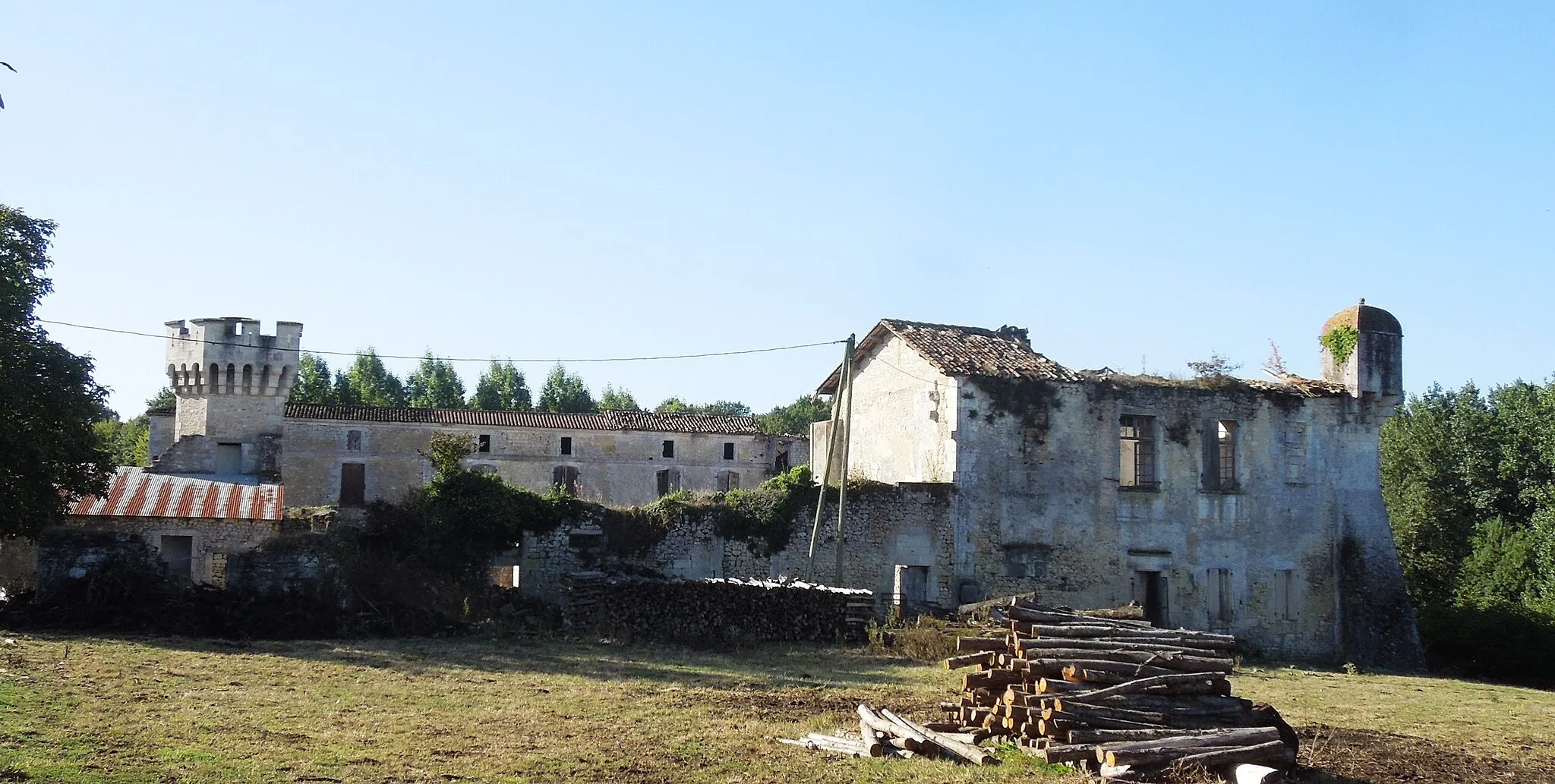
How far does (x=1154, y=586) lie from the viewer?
1038 inches

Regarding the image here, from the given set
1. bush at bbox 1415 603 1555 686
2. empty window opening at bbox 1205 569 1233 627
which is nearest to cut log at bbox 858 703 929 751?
empty window opening at bbox 1205 569 1233 627

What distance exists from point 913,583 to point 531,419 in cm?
2628

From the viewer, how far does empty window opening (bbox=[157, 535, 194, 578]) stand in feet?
77.7

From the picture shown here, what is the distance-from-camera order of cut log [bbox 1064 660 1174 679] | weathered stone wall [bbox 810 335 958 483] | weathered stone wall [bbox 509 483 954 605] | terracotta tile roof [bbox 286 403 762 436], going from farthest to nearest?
terracotta tile roof [bbox 286 403 762 436]
weathered stone wall [bbox 810 335 958 483]
weathered stone wall [bbox 509 483 954 605]
cut log [bbox 1064 660 1174 679]

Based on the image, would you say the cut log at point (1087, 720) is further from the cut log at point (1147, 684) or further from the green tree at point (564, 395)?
the green tree at point (564, 395)

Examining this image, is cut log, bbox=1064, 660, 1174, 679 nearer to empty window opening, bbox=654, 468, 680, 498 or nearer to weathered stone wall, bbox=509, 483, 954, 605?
weathered stone wall, bbox=509, 483, 954, 605

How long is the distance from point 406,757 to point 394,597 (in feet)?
43.1

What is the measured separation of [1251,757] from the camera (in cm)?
1064

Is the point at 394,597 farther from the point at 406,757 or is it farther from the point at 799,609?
the point at 406,757

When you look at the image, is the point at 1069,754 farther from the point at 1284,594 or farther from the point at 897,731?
the point at 1284,594

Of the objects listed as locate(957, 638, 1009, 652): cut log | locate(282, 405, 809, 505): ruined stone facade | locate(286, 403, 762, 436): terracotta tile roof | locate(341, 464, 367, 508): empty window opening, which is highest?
locate(286, 403, 762, 436): terracotta tile roof

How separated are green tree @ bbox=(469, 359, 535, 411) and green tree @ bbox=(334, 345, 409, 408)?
4432 mm

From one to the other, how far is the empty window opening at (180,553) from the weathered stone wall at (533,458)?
64.8ft

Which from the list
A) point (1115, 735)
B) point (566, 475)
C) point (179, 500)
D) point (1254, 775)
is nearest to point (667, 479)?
point (566, 475)
